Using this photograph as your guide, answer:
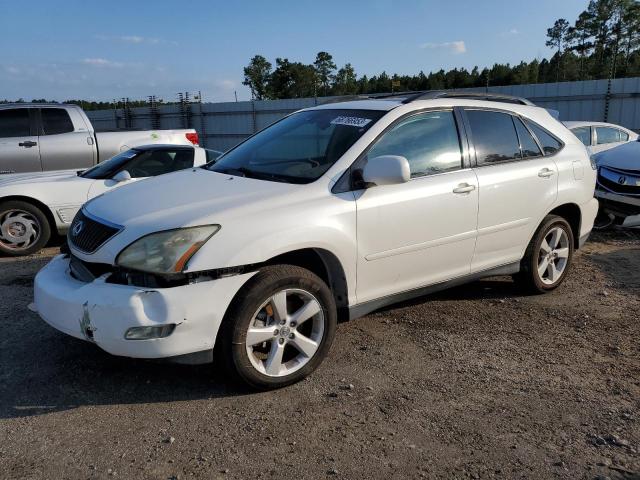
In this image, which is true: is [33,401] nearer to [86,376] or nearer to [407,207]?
[86,376]

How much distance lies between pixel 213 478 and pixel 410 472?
92 cm

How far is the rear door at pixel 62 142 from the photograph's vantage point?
9.23 metres

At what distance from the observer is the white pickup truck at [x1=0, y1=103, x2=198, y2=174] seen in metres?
9.08

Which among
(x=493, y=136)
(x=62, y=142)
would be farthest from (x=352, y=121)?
(x=62, y=142)

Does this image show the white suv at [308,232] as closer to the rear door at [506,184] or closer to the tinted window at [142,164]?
the rear door at [506,184]

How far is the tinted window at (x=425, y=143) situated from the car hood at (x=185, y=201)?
2.67 feet

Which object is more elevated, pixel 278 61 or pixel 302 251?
pixel 278 61

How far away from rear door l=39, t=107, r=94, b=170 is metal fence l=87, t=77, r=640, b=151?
3.30 ft

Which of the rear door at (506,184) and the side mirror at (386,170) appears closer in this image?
the side mirror at (386,170)

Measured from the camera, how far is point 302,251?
3551 millimetres

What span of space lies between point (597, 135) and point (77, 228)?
10.4 metres

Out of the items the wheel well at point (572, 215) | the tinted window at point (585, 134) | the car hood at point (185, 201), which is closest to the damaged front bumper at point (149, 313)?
the car hood at point (185, 201)

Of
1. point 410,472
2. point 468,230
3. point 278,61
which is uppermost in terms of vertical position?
point 278,61

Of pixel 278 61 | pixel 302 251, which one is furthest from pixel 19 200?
pixel 278 61
